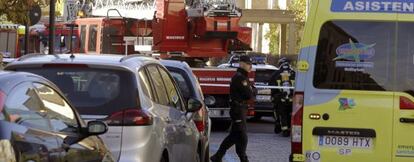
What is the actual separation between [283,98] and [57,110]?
12349 mm

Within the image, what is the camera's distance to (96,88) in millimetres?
7391

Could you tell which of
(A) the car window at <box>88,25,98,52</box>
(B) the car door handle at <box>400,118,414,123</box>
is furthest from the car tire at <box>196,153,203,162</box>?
(A) the car window at <box>88,25,98,52</box>

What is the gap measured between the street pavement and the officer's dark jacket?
1.58 meters

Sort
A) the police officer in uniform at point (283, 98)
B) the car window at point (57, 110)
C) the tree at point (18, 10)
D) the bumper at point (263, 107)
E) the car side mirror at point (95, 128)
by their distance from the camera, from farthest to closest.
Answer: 1. the bumper at point (263, 107)
2. the police officer in uniform at point (283, 98)
3. the tree at point (18, 10)
4. the car side mirror at point (95, 128)
5. the car window at point (57, 110)

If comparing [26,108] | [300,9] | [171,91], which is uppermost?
[300,9]

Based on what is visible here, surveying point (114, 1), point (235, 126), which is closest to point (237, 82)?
point (235, 126)

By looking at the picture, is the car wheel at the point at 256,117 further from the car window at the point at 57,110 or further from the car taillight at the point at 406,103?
the car window at the point at 57,110

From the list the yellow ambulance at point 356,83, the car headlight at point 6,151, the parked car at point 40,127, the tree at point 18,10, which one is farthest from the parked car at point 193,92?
the car headlight at point 6,151

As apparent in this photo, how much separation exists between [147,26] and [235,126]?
851 cm

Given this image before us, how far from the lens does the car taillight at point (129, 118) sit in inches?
280

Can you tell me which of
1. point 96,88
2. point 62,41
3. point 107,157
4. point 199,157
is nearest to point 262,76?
point 62,41

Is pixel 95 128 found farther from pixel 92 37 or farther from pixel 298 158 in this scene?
pixel 92 37

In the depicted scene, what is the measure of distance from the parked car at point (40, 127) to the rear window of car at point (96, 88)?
2.37 ft

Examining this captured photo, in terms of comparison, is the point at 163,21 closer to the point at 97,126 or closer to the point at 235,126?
the point at 235,126
